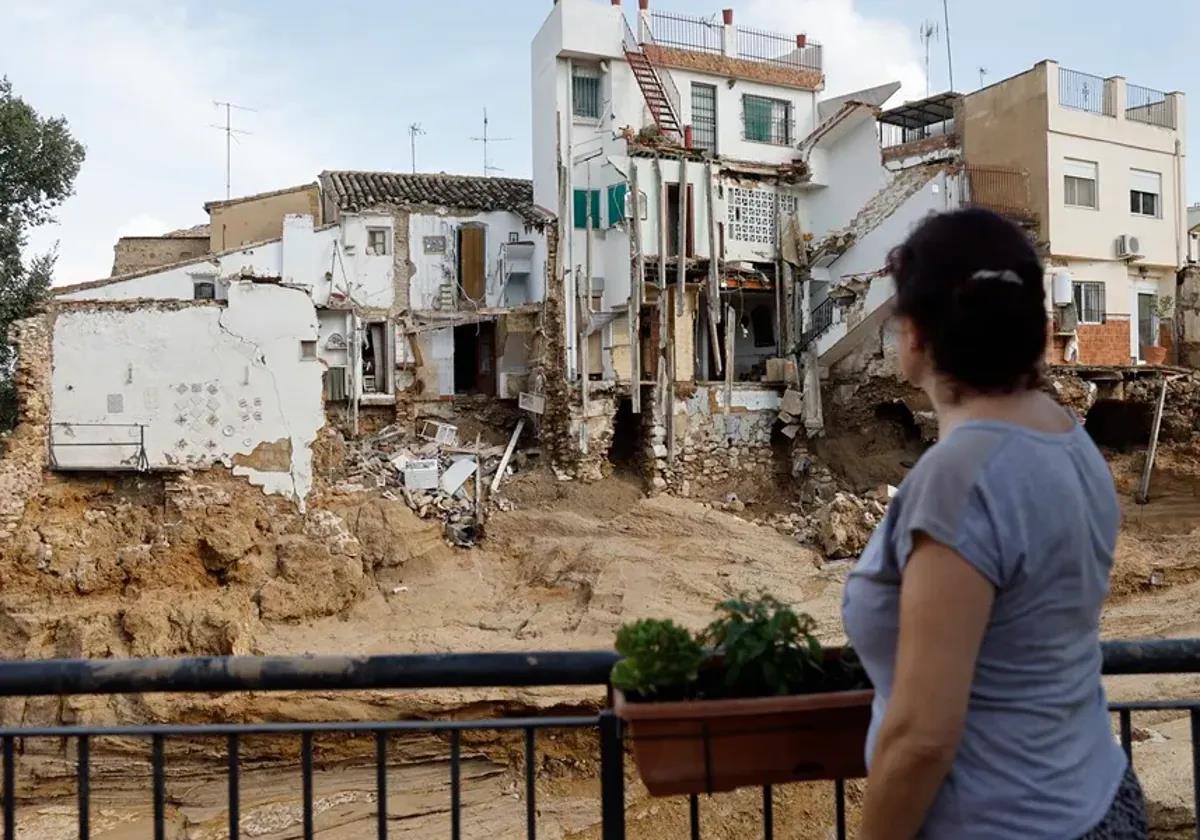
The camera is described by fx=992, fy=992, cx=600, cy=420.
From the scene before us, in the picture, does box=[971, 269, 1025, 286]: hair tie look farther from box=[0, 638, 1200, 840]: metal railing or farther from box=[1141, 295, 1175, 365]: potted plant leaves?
box=[1141, 295, 1175, 365]: potted plant leaves

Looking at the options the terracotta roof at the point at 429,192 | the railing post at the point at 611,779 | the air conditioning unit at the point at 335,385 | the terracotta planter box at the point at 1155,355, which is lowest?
the railing post at the point at 611,779

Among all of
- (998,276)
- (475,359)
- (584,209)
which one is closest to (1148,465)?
(584,209)

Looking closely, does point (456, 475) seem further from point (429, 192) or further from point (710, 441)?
point (429, 192)

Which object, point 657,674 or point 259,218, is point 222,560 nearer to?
point 259,218

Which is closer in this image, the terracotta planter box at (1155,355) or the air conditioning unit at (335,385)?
the air conditioning unit at (335,385)

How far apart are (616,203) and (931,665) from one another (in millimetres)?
23585

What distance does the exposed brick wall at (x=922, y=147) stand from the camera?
26.6 meters

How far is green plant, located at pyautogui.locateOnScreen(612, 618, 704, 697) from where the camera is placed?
1.95 metres

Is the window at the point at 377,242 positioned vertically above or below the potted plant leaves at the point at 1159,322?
above

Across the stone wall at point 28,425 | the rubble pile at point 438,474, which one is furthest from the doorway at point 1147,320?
the stone wall at point 28,425

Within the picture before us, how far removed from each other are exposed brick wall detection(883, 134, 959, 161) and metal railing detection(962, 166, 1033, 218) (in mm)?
2478

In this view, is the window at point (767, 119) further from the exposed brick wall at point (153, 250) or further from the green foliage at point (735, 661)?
the green foliage at point (735, 661)

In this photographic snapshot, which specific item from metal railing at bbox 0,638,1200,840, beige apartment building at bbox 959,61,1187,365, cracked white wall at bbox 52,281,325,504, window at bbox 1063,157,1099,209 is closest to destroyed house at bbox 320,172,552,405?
cracked white wall at bbox 52,281,325,504

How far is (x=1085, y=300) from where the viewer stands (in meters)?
24.9
